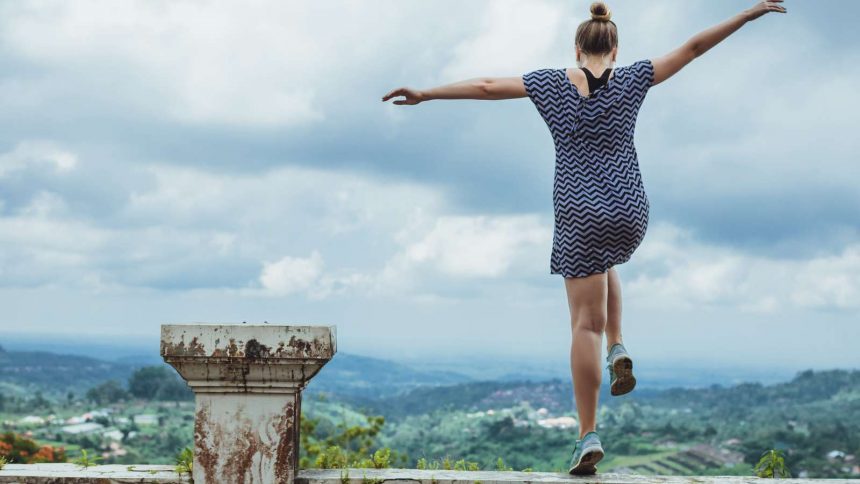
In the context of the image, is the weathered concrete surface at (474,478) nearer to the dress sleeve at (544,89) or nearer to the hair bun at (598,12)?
the dress sleeve at (544,89)

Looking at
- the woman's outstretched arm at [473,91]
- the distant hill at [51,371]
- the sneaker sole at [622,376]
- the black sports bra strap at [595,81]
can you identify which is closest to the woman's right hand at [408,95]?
the woman's outstretched arm at [473,91]

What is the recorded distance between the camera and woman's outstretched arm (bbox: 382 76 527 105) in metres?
4.42

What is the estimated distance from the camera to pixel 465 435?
95.0ft

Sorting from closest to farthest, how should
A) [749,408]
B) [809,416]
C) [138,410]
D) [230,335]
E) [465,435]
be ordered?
[230,335] < [465,435] < [138,410] < [809,416] < [749,408]

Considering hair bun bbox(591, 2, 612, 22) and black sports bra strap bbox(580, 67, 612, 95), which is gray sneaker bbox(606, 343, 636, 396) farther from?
hair bun bbox(591, 2, 612, 22)

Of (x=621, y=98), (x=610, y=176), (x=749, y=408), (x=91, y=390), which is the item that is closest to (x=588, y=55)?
(x=621, y=98)

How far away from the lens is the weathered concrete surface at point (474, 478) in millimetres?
4406

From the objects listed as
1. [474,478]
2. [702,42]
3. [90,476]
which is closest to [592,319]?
[474,478]

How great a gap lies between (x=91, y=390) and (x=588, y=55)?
4733 centimetres

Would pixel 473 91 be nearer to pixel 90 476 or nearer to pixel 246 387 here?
pixel 246 387

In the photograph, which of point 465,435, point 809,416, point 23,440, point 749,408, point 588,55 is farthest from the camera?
point 749,408

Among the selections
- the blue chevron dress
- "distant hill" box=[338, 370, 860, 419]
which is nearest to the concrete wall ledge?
the blue chevron dress

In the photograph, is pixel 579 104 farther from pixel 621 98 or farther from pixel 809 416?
pixel 809 416

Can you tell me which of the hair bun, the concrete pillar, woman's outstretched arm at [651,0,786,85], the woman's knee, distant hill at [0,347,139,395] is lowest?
the concrete pillar
